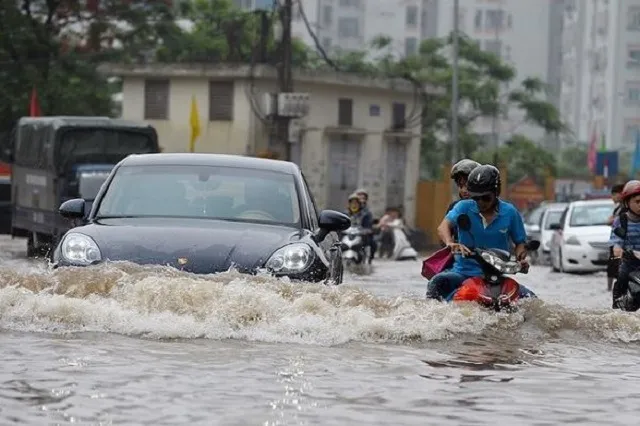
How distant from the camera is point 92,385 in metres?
9.22

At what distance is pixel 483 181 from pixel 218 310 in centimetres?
194

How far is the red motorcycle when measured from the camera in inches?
501

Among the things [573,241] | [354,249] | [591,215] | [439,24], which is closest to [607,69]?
[439,24]

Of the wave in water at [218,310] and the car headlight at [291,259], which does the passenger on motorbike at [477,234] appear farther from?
the car headlight at [291,259]

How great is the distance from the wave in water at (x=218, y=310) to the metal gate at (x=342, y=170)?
42.2m

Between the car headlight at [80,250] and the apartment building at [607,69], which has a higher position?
the car headlight at [80,250]

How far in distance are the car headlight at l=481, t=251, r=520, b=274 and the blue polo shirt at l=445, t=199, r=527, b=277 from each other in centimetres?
18

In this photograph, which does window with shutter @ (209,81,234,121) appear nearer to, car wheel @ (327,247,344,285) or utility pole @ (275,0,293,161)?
utility pole @ (275,0,293,161)

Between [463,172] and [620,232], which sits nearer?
[463,172]

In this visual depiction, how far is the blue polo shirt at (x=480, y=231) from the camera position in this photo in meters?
12.9

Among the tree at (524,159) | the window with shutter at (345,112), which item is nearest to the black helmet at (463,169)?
the window with shutter at (345,112)

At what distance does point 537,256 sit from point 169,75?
1446cm

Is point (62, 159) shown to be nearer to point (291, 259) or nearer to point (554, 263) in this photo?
point (554, 263)

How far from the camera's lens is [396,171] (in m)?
59.1
